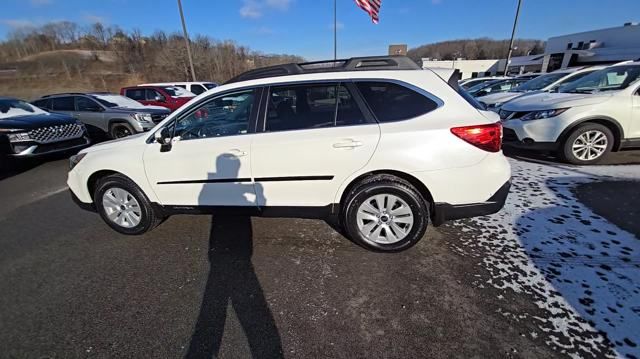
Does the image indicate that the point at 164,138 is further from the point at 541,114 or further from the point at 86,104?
the point at 86,104

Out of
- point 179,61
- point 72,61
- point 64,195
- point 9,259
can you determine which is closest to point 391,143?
point 9,259

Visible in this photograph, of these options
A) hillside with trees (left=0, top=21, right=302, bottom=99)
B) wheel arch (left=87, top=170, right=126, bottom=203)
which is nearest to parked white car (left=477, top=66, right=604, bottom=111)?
wheel arch (left=87, top=170, right=126, bottom=203)

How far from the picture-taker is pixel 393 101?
8.89 feet

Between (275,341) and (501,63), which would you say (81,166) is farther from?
(501,63)

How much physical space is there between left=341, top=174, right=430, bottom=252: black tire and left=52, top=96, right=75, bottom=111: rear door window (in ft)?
31.9

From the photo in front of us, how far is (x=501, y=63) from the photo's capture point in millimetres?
57375

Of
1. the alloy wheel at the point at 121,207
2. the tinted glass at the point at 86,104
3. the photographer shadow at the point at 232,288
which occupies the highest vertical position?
the tinted glass at the point at 86,104

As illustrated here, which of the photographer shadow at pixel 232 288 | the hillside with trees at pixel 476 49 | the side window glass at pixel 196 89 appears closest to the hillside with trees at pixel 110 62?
the side window glass at pixel 196 89

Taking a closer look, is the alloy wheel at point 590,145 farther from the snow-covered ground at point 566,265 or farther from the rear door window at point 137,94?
the rear door window at point 137,94

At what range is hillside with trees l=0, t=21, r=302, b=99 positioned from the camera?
42.7m

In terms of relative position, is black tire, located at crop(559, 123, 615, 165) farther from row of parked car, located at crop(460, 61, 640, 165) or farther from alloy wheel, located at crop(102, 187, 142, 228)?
alloy wheel, located at crop(102, 187, 142, 228)

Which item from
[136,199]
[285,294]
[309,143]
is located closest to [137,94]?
[136,199]

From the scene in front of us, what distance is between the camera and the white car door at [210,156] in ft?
9.56

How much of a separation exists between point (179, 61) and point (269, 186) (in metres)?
47.2
